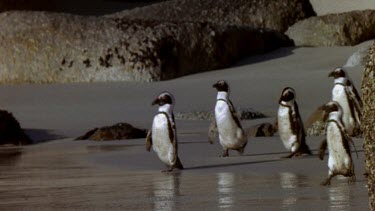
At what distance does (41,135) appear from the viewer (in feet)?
47.7

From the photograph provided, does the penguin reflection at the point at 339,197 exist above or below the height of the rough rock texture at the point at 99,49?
below

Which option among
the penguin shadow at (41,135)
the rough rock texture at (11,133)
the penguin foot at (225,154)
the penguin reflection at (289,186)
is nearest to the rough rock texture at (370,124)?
the penguin reflection at (289,186)

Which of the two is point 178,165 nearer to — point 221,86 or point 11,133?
point 221,86

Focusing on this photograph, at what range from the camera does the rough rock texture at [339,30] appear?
2173cm

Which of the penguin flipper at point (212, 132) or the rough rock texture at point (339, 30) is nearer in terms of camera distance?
the penguin flipper at point (212, 132)

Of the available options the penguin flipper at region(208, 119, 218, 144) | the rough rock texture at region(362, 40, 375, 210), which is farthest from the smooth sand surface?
the rough rock texture at region(362, 40, 375, 210)

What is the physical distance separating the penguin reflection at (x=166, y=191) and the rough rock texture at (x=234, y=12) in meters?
13.7

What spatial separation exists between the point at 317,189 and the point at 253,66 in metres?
12.7

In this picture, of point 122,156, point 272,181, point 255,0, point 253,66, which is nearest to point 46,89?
point 253,66

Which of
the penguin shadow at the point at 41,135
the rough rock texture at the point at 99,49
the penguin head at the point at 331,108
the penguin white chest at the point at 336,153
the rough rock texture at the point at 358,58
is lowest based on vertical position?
the penguin white chest at the point at 336,153

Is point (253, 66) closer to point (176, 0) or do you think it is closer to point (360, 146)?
point (176, 0)

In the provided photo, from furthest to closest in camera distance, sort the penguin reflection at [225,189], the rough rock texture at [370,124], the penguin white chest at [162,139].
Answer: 1. the penguin white chest at [162,139]
2. the penguin reflection at [225,189]
3. the rough rock texture at [370,124]

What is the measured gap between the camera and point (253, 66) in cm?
2067

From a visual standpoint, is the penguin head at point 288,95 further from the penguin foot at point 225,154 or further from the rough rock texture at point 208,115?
the rough rock texture at point 208,115
